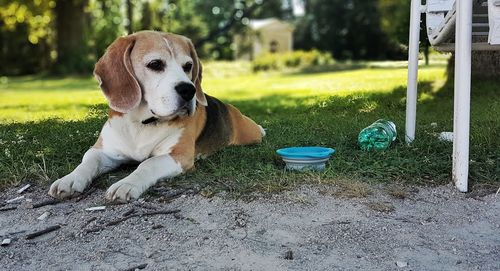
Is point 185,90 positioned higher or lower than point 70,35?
higher

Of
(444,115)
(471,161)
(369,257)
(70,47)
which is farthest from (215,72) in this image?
(369,257)

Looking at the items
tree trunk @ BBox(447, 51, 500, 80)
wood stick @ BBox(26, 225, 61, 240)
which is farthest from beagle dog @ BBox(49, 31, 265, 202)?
tree trunk @ BBox(447, 51, 500, 80)

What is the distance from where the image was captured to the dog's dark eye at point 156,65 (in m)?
3.66

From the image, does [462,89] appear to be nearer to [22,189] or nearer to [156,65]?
[156,65]

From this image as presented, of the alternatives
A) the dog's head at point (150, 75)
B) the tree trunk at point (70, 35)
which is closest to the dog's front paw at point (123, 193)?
the dog's head at point (150, 75)

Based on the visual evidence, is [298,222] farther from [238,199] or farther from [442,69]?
[442,69]

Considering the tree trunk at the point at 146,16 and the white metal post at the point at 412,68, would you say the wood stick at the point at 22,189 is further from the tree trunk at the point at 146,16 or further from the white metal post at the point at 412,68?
the tree trunk at the point at 146,16

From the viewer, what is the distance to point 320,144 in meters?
4.80

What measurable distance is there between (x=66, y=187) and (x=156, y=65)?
2.99ft

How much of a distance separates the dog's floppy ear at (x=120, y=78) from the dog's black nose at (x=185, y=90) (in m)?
0.31

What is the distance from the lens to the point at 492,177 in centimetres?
370

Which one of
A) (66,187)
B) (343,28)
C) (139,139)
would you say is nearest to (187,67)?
(139,139)

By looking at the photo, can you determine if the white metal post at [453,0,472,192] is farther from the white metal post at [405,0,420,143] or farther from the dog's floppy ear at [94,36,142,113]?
the dog's floppy ear at [94,36,142,113]

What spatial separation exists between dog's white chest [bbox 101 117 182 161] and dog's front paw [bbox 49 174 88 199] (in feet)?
1.69
